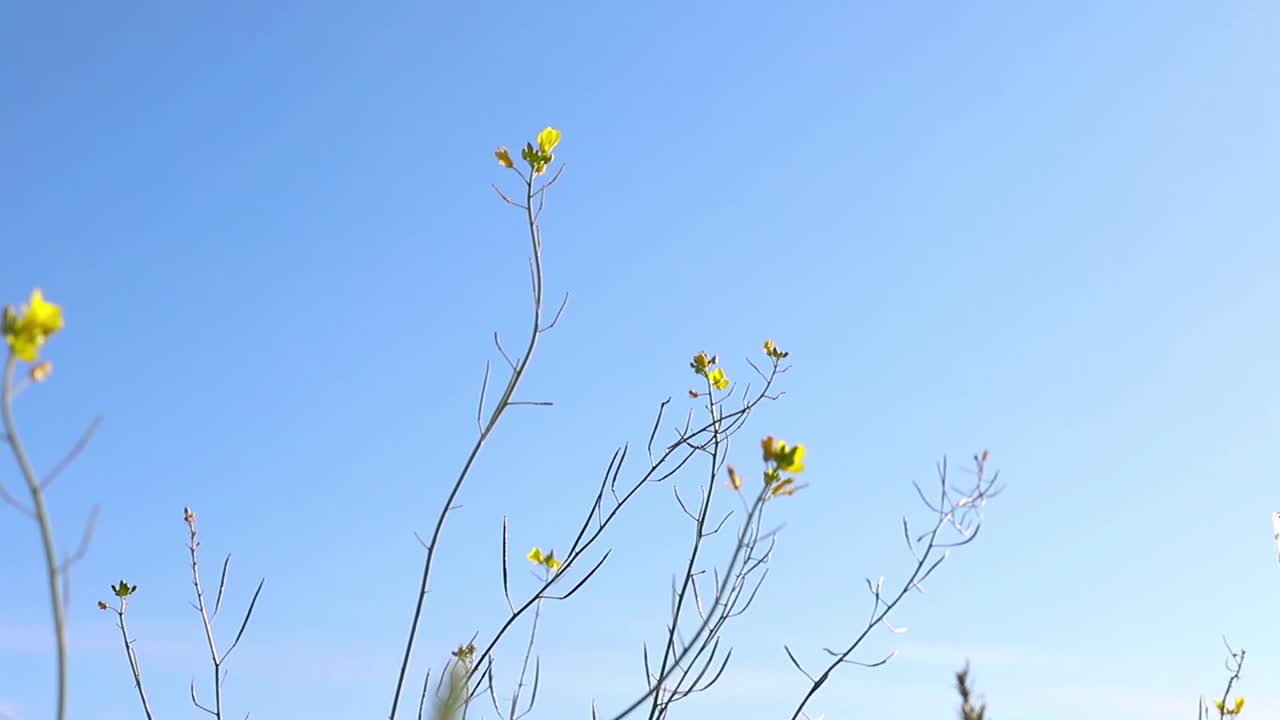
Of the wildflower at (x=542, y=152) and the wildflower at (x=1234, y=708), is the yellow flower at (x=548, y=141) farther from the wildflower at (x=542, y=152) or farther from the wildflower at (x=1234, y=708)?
the wildflower at (x=1234, y=708)

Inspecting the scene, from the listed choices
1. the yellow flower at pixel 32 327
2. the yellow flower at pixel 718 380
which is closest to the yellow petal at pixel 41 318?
the yellow flower at pixel 32 327

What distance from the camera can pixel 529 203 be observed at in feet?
10.00

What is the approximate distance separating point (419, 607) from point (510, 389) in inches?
21.1

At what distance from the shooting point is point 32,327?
125cm

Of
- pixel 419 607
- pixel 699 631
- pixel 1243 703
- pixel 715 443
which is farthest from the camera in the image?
pixel 1243 703

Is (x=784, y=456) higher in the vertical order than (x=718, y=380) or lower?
lower

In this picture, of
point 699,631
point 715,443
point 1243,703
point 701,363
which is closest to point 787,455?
point 699,631

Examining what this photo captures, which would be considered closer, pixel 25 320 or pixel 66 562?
pixel 66 562

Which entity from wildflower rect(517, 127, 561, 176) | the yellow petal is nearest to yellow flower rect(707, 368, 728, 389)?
wildflower rect(517, 127, 561, 176)

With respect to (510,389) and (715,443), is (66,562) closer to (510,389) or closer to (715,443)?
(510,389)

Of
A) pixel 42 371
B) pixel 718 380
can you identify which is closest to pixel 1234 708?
pixel 718 380

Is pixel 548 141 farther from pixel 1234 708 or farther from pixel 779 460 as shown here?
pixel 1234 708

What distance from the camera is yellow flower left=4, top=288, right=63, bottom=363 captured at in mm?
1229

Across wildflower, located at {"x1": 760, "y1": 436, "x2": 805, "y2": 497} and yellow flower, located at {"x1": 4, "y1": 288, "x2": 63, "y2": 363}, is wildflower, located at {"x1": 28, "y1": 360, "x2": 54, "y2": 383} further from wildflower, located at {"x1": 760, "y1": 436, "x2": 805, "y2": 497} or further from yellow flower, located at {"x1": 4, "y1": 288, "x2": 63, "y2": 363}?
wildflower, located at {"x1": 760, "y1": 436, "x2": 805, "y2": 497}
